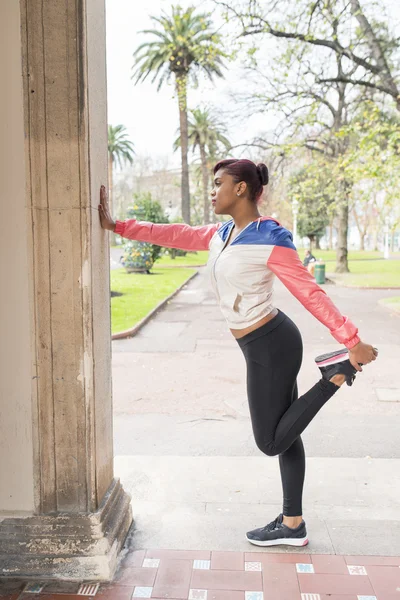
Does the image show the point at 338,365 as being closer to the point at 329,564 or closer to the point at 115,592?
the point at 329,564

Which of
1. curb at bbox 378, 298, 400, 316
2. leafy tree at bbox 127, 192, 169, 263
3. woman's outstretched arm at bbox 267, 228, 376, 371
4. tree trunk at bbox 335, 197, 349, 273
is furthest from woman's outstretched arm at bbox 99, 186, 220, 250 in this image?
tree trunk at bbox 335, 197, 349, 273

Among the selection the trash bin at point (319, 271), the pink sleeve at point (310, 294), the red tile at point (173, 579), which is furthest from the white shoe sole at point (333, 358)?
the trash bin at point (319, 271)

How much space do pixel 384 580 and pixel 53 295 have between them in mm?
2090

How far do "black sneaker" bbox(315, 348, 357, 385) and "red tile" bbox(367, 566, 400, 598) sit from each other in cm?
94

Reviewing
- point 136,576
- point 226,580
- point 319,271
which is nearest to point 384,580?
point 226,580

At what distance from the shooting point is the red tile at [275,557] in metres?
3.01

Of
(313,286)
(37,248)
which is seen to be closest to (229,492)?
(313,286)

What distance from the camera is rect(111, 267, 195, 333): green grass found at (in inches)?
524

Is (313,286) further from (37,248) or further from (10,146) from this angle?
(10,146)

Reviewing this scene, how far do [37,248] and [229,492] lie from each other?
216 centimetres

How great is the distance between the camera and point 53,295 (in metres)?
2.78

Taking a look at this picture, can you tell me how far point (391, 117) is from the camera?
16.0 metres

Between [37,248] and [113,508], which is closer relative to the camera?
[37,248]

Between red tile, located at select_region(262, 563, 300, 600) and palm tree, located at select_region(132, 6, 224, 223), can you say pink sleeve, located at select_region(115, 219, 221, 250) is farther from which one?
palm tree, located at select_region(132, 6, 224, 223)
